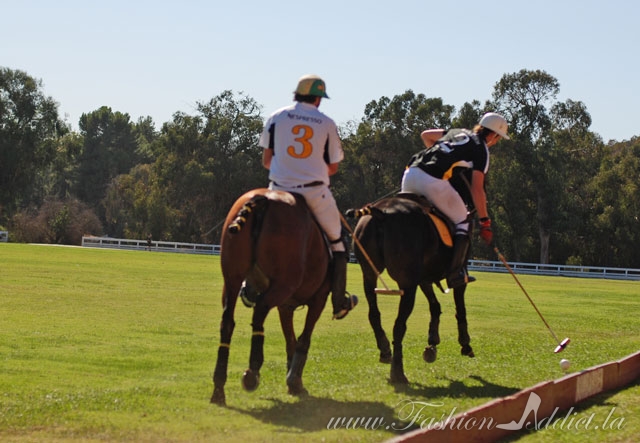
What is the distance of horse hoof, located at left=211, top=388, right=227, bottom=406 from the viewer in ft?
24.8

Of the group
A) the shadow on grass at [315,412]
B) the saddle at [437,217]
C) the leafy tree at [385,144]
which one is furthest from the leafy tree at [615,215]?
the shadow on grass at [315,412]

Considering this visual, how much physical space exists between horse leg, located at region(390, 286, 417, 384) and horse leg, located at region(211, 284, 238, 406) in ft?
7.33

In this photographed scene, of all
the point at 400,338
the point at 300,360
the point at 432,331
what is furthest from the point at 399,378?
the point at 432,331

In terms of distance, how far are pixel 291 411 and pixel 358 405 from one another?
690 mm

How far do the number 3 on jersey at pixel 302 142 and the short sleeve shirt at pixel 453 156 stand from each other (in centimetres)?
259

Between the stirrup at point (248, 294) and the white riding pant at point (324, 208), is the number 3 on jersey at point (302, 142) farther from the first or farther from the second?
the stirrup at point (248, 294)

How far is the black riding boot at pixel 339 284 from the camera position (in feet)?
29.1

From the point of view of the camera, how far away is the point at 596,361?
11.4 metres

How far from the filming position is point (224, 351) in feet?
25.3

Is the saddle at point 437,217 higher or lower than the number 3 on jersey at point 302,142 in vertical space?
lower

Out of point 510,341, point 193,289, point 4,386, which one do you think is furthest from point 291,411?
point 193,289

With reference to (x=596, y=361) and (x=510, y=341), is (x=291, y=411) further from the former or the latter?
(x=510, y=341)

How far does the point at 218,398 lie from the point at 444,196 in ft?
13.5

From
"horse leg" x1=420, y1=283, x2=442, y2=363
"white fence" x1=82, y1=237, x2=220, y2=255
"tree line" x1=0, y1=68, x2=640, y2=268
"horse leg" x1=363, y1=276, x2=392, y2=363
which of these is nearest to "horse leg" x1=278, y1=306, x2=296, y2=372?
"horse leg" x1=363, y1=276, x2=392, y2=363
